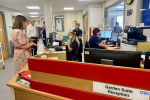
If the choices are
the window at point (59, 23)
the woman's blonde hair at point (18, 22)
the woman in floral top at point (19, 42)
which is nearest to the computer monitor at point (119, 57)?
the woman in floral top at point (19, 42)

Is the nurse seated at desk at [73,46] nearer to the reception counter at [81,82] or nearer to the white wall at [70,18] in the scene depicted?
the reception counter at [81,82]

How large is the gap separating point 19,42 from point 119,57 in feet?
5.64

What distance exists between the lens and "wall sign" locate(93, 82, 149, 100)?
773 mm

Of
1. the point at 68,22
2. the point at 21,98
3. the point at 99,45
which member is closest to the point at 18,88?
the point at 21,98

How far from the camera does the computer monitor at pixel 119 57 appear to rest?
102 centimetres

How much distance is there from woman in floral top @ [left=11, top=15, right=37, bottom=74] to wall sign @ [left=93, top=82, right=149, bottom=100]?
5.40 feet

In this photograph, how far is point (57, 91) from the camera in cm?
109

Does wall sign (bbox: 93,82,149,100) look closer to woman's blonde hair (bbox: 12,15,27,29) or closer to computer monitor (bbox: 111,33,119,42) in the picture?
woman's blonde hair (bbox: 12,15,27,29)

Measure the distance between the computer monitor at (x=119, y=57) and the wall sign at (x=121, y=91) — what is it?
11.6 inches

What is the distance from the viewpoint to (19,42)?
2.05 meters

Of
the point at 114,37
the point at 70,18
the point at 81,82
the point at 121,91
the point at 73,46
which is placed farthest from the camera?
the point at 70,18

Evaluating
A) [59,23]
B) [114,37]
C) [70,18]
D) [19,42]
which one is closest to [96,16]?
[114,37]

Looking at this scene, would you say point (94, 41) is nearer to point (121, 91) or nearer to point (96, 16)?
point (121, 91)

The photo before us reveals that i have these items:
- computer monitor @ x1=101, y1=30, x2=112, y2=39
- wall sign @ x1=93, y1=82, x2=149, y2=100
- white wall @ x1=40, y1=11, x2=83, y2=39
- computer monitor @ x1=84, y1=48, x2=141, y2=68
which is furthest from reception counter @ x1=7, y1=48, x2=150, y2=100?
white wall @ x1=40, y1=11, x2=83, y2=39
